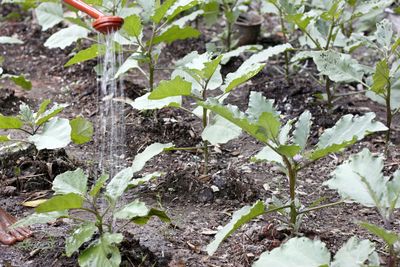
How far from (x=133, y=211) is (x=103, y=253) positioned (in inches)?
6.6

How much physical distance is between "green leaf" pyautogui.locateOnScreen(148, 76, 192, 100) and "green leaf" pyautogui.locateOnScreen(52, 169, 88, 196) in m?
0.42

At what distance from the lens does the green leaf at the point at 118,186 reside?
7.44 ft

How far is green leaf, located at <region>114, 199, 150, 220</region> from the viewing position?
220cm

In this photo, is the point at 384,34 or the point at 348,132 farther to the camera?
the point at 384,34

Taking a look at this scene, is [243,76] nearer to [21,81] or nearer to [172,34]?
[172,34]

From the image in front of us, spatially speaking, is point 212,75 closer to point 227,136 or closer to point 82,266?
point 227,136

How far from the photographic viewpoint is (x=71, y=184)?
2.31 metres

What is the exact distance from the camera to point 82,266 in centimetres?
216

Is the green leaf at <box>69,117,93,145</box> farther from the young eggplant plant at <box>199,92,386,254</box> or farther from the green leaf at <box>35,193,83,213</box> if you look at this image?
the young eggplant plant at <box>199,92,386,254</box>

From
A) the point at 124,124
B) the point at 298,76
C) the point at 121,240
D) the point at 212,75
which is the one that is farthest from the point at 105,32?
the point at 298,76

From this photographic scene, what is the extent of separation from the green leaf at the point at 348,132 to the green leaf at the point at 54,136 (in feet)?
3.21

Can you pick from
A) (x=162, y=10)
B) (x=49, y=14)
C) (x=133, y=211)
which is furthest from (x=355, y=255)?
(x=49, y=14)

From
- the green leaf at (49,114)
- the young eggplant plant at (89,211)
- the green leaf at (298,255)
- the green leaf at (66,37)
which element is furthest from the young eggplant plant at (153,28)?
the green leaf at (298,255)

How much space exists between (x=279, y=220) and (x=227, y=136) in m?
0.37
